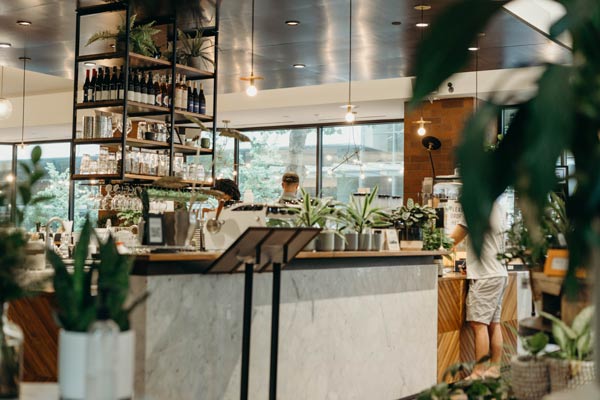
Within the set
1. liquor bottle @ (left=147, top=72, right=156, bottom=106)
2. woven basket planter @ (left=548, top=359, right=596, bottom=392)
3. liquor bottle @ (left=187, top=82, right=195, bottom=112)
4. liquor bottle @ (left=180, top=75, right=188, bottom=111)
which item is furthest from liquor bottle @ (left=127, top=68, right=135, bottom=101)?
woven basket planter @ (left=548, top=359, right=596, bottom=392)

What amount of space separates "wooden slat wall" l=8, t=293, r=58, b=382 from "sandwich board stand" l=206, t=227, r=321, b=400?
3.04 ft

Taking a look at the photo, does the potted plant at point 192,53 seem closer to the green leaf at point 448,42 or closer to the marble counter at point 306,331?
the marble counter at point 306,331

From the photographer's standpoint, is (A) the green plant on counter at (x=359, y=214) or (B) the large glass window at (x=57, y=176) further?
(B) the large glass window at (x=57, y=176)

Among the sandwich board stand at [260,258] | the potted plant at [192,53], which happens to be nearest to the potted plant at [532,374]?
the sandwich board stand at [260,258]

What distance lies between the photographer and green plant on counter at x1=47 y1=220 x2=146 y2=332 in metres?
2.26

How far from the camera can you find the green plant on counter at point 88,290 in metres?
2.26

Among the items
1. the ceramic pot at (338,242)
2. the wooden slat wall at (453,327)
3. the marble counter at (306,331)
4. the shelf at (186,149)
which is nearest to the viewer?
the marble counter at (306,331)

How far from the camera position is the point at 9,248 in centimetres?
228

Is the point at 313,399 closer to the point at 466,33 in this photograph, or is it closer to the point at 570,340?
the point at 570,340

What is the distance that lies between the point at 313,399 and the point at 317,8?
3676 mm

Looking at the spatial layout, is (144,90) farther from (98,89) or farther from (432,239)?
(432,239)

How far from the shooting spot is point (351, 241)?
5324mm

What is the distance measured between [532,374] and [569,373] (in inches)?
4.5

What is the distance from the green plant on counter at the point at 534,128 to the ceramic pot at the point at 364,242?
3856 millimetres
